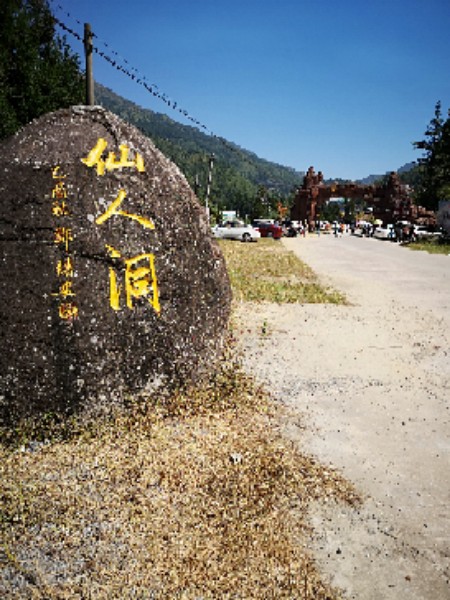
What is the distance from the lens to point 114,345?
3689mm

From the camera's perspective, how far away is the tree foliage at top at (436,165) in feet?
146

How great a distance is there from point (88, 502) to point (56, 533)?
0.29 meters

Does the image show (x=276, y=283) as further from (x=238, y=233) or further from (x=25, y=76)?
(x=238, y=233)

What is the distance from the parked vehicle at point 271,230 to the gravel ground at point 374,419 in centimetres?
2478

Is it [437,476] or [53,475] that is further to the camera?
[437,476]

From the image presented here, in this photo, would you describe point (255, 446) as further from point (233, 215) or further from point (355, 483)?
point (233, 215)

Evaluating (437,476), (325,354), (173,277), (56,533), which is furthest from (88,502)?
(325,354)

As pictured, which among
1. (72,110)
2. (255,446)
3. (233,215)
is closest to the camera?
(255,446)

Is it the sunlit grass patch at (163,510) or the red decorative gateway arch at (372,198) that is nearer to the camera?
the sunlit grass patch at (163,510)

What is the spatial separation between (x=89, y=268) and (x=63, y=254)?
24 cm

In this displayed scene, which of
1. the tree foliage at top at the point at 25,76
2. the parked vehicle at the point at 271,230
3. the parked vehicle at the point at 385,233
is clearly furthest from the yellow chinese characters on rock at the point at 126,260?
the parked vehicle at the point at 385,233

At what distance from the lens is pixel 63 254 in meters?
3.54

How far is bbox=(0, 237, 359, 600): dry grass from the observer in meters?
2.30

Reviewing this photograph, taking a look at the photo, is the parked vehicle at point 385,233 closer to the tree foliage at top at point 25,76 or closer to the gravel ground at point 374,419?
the tree foliage at top at point 25,76
